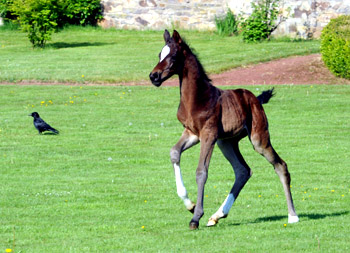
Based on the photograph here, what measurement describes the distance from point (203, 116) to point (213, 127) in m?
0.18

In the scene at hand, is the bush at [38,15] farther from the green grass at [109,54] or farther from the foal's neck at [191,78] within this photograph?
the foal's neck at [191,78]

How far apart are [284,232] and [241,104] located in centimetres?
171

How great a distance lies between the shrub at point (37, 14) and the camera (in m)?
31.8

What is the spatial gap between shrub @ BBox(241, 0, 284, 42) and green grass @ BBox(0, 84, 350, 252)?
9536mm

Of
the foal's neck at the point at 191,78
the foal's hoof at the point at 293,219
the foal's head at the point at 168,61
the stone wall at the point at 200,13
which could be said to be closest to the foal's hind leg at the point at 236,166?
the foal's hoof at the point at 293,219

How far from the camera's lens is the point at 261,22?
32.5 meters

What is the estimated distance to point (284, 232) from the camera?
329 inches

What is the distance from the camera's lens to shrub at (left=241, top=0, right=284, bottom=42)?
106 feet

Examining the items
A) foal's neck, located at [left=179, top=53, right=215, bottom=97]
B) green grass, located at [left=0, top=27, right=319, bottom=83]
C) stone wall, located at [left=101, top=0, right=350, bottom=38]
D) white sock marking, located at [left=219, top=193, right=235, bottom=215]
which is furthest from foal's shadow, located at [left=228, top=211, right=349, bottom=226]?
stone wall, located at [left=101, top=0, right=350, bottom=38]

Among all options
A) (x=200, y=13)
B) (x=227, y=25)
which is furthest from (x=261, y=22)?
(x=200, y=13)

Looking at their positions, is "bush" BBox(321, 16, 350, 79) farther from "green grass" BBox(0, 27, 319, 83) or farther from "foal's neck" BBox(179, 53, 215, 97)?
"foal's neck" BBox(179, 53, 215, 97)

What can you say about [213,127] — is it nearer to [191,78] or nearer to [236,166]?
[191,78]

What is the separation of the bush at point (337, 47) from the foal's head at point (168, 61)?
644 inches

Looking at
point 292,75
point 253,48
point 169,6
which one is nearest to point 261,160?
point 292,75
